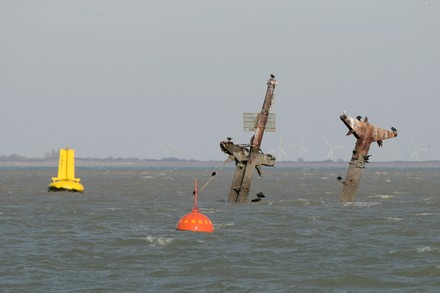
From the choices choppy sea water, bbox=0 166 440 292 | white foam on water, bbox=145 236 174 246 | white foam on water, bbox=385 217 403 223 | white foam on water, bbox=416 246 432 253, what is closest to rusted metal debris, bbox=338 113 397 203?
choppy sea water, bbox=0 166 440 292

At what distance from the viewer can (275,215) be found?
38.0 meters

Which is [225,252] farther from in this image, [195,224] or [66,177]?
[66,177]

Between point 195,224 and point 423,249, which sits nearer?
point 423,249

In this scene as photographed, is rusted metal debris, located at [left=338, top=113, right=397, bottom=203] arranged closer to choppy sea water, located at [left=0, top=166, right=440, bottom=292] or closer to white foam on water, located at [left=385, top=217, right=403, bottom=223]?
choppy sea water, located at [left=0, top=166, right=440, bottom=292]

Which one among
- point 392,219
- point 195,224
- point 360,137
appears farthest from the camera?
point 360,137

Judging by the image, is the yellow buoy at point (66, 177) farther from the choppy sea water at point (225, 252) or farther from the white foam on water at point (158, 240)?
the white foam on water at point (158, 240)

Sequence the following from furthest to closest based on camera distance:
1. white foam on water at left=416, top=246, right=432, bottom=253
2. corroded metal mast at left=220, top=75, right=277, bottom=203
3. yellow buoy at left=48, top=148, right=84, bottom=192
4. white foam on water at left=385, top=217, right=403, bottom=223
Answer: yellow buoy at left=48, top=148, right=84, bottom=192
corroded metal mast at left=220, top=75, right=277, bottom=203
white foam on water at left=385, top=217, right=403, bottom=223
white foam on water at left=416, top=246, right=432, bottom=253

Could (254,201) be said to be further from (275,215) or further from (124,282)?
(124,282)

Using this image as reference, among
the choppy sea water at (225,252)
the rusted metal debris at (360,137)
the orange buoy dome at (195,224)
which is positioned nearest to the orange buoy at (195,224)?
the orange buoy dome at (195,224)

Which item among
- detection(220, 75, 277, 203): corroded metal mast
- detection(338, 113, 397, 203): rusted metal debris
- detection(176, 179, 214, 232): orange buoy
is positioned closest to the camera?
detection(176, 179, 214, 232): orange buoy

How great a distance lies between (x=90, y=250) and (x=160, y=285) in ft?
19.6

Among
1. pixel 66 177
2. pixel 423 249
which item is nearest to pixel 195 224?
pixel 423 249

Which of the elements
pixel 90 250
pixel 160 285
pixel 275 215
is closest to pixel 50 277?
pixel 160 285

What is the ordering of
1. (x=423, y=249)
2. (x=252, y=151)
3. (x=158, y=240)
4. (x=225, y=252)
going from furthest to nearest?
(x=252, y=151)
(x=158, y=240)
(x=423, y=249)
(x=225, y=252)
